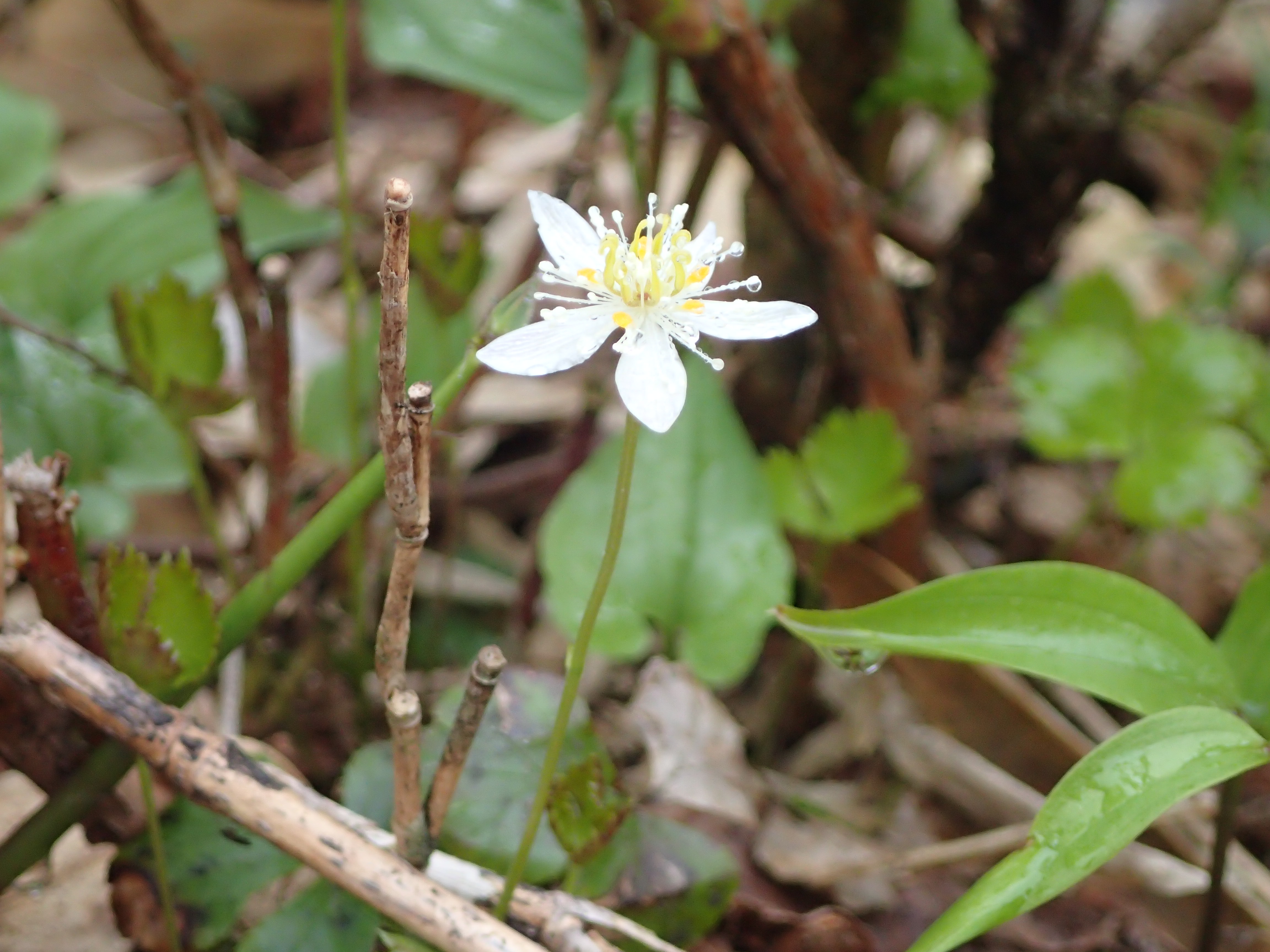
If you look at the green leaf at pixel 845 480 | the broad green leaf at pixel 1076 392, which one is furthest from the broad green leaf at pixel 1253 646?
the broad green leaf at pixel 1076 392

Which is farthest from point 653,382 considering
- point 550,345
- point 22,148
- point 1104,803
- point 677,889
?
point 22,148

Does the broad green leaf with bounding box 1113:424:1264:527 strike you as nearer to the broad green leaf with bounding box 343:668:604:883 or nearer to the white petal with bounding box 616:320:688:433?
the broad green leaf with bounding box 343:668:604:883

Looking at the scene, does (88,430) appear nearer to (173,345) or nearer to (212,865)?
(173,345)

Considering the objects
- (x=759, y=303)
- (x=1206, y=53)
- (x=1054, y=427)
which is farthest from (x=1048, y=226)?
(x=1206, y=53)

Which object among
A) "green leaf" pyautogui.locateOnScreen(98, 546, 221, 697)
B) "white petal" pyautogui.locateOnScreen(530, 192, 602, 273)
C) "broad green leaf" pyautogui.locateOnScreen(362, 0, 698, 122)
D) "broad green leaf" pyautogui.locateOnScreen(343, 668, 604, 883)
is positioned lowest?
"broad green leaf" pyautogui.locateOnScreen(343, 668, 604, 883)

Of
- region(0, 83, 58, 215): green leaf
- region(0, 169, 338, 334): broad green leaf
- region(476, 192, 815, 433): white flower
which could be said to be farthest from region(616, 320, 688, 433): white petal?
region(0, 83, 58, 215): green leaf

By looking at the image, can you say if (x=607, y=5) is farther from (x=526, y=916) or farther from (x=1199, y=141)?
(x=1199, y=141)
